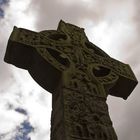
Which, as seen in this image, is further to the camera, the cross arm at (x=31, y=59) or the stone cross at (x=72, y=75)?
the cross arm at (x=31, y=59)

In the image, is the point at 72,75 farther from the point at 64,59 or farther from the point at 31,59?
the point at 31,59

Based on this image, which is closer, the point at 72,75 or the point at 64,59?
the point at 72,75

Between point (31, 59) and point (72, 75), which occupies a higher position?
point (31, 59)

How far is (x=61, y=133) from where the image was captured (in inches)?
173

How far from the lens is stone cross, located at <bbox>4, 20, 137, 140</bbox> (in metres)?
4.61

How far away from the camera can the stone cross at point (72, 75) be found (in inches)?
182

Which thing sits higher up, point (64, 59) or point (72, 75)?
point (64, 59)

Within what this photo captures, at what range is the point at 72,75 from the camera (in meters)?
5.37

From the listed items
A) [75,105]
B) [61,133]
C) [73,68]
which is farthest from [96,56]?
[61,133]

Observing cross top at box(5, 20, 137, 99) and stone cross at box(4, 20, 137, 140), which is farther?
cross top at box(5, 20, 137, 99)

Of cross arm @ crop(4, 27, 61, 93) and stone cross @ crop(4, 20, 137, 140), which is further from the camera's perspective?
cross arm @ crop(4, 27, 61, 93)

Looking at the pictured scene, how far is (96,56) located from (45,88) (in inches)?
52.6

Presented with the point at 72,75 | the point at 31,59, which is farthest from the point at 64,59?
the point at 31,59

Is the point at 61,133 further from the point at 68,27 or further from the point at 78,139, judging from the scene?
the point at 68,27
